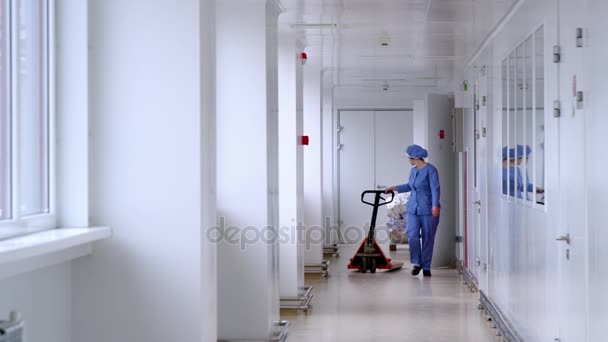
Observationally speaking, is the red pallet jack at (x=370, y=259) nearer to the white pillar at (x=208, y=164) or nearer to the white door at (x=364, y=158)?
the white door at (x=364, y=158)

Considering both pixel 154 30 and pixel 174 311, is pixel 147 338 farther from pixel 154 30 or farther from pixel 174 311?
pixel 154 30

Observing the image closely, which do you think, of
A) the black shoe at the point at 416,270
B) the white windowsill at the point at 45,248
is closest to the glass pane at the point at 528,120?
the white windowsill at the point at 45,248

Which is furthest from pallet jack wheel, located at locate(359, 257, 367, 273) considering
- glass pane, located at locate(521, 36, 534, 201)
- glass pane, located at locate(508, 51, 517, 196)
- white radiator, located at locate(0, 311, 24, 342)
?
white radiator, located at locate(0, 311, 24, 342)

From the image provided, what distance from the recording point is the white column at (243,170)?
18.5 ft

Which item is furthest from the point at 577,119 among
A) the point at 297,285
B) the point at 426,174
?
the point at 426,174

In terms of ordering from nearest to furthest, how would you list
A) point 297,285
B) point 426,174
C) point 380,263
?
point 297,285 → point 426,174 → point 380,263

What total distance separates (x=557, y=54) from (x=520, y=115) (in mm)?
1277

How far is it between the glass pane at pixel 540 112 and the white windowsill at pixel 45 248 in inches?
108

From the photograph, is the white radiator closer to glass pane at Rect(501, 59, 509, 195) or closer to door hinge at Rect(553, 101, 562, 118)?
door hinge at Rect(553, 101, 562, 118)

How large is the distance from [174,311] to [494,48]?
4456 millimetres

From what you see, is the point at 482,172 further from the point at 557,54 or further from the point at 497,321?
the point at 557,54

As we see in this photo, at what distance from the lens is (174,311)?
3746 millimetres

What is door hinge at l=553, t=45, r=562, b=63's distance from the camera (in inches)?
169

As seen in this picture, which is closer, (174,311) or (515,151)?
(174,311)
